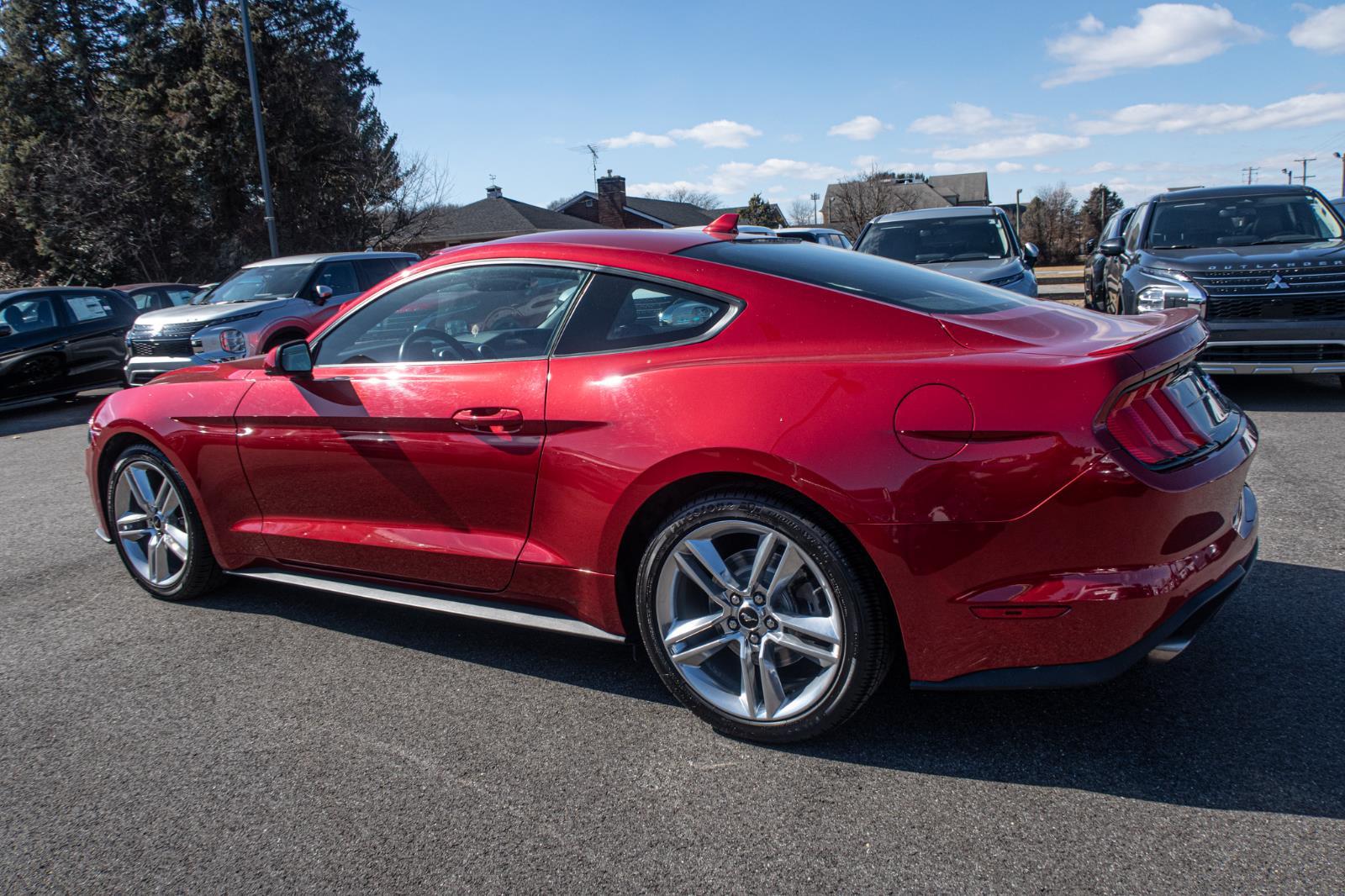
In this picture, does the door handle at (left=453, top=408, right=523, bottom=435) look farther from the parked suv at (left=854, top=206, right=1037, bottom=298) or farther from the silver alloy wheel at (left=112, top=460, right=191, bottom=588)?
the parked suv at (left=854, top=206, right=1037, bottom=298)

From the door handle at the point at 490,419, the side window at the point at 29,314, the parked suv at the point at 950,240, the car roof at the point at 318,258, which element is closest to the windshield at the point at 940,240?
the parked suv at the point at 950,240

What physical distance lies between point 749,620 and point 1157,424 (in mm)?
1268

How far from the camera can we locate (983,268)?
30.0 ft

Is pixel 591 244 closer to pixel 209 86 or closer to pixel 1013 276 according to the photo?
pixel 1013 276

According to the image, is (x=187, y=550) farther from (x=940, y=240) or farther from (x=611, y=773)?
(x=940, y=240)

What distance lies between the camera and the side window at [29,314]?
12.4m

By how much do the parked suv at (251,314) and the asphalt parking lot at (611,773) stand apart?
7.46 metres

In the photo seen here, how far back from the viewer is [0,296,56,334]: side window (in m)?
12.4

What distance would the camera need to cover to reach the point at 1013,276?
29.6ft

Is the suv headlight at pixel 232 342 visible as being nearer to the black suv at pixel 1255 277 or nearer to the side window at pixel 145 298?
the side window at pixel 145 298

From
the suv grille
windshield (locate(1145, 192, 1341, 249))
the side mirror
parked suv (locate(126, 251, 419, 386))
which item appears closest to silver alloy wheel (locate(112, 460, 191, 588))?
the side mirror

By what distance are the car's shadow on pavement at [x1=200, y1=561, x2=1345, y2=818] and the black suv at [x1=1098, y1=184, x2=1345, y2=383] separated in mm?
4440

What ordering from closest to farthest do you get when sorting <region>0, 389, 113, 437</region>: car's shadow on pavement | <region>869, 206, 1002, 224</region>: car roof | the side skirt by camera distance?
1. the side skirt
2. <region>869, 206, 1002, 224</region>: car roof
3. <region>0, 389, 113, 437</region>: car's shadow on pavement

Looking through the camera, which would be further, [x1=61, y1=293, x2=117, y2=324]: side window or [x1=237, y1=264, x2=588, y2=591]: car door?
[x1=61, y1=293, x2=117, y2=324]: side window
